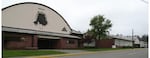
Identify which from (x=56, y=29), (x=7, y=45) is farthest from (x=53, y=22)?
(x=7, y=45)

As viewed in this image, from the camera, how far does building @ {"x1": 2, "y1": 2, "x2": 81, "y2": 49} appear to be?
43.7 metres

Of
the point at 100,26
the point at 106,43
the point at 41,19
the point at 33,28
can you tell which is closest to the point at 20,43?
the point at 33,28

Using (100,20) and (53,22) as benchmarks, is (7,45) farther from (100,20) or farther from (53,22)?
(100,20)

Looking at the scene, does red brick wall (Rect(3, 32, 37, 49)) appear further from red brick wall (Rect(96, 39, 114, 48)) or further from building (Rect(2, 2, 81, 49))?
red brick wall (Rect(96, 39, 114, 48))

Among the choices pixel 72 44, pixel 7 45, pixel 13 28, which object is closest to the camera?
pixel 7 45

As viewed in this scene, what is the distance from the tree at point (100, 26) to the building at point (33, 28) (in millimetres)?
4721

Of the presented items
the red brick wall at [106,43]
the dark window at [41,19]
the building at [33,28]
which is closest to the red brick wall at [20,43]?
the building at [33,28]

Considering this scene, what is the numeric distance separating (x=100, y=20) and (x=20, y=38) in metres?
24.7

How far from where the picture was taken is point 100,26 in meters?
63.9

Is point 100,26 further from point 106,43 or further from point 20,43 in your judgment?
point 20,43

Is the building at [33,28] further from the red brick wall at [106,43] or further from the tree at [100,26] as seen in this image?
the red brick wall at [106,43]

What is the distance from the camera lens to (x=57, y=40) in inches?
2194

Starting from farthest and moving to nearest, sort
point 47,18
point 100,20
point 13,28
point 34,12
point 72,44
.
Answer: point 100,20 < point 72,44 < point 47,18 < point 34,12 < point 13,28

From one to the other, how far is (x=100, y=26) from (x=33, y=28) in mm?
18746
